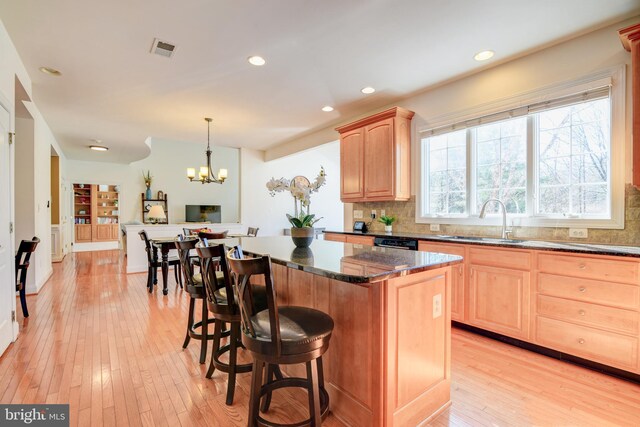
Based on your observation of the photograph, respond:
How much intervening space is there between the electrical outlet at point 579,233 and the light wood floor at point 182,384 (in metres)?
1.07

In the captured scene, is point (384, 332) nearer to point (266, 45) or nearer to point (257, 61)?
point (266, 45)

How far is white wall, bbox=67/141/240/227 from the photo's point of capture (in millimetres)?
8891

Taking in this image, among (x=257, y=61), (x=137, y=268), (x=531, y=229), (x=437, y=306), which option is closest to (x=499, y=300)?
(x=531, y=229)

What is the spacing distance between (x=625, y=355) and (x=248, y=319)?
2561mm

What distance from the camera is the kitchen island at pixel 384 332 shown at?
1468 mm

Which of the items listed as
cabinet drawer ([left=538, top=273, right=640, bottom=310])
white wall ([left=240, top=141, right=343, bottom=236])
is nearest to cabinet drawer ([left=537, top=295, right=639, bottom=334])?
cabinet drawer ([left=538, top=273, right=640, bottom=310])

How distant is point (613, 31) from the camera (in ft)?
8.07

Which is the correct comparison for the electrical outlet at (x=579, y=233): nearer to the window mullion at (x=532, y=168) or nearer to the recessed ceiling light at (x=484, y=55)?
the window mullion at (x=532, y=168)

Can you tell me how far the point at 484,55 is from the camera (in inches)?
115

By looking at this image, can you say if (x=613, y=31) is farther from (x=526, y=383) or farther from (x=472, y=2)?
(x=526, y=383)

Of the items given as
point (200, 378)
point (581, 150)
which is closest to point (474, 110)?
point (581, 150)

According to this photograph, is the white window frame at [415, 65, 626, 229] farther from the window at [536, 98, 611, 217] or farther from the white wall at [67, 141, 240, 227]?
the white wall at [67, 141, 240, 227]

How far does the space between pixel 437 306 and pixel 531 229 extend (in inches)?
73.8

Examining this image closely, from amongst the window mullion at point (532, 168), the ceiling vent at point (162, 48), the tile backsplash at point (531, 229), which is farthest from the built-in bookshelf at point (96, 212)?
the window mullion at point (532, 168)
